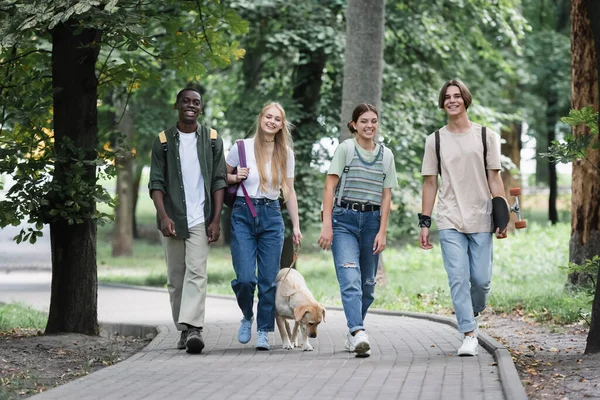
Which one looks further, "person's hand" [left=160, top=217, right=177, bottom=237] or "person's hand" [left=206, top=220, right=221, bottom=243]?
"person's hand" [left=206, top=220, right=221, bottom=243]

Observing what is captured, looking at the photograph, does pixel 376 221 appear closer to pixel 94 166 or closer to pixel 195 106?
pixel 195 106

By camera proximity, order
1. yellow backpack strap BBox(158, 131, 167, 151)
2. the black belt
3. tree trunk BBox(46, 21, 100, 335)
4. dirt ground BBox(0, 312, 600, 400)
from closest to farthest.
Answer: dirt ground BBox(0, 312, 600, 400), the black belt, yellow backpack strap BBox(158, 131, 167, 151), tree trunk BBox(46, 21, 100, 335)

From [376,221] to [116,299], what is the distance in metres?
9.81

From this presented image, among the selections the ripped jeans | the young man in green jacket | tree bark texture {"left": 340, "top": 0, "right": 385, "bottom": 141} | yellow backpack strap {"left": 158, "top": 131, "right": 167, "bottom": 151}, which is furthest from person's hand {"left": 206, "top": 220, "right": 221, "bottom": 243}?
tree bark texture {"left": 340, "top": 0, "right": 385, "bottom": 141}

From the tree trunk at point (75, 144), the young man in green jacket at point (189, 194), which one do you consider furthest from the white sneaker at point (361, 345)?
the tree trunk at point (75, 144)

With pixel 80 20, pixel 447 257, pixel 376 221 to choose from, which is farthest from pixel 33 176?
pixel 447 257

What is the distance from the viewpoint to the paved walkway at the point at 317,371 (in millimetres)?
6824

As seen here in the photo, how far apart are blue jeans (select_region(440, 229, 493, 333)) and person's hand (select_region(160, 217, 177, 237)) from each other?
2331 millimetres

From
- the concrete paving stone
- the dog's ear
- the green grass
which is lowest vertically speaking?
the green grass

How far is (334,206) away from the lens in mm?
9203

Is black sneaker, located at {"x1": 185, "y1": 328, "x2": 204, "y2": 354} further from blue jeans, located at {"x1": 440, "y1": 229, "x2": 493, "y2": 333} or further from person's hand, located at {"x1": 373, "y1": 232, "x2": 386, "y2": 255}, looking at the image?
blue jeans, located at {"x1": 440, "y1": 229, "x2": 493, "y2": 333}

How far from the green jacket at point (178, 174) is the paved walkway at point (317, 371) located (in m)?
1.21

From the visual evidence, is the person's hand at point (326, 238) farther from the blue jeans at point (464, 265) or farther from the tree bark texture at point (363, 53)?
the tree bark texture at point (363, 53)

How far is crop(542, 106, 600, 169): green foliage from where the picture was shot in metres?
9.12
